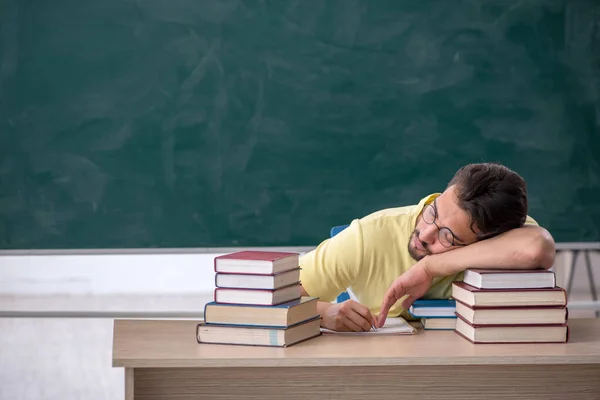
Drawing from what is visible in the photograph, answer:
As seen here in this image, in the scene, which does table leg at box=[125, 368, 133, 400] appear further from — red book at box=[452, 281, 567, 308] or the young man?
red book at box=[452, 281, 567, 308]

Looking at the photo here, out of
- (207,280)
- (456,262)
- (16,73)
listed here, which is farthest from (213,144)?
(456,262)

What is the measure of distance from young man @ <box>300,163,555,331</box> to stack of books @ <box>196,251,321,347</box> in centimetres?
20

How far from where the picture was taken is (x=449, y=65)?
409 cm

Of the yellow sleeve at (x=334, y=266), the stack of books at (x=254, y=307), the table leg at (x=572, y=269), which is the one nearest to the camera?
the stack of books at (x=254, y=307)

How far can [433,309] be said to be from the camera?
82.9 inches

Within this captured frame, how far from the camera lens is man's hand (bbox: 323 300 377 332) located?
2057 millimetres

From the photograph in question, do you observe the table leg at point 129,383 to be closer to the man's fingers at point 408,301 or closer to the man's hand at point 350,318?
the man's hand at point 350,318

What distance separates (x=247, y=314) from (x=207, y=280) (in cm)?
234

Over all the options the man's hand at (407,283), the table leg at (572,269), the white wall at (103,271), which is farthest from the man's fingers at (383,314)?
the table leg at (572,269)

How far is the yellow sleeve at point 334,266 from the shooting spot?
2.40 m

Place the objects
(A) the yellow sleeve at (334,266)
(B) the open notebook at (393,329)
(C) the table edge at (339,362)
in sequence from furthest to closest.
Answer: (A) the yellow sleeve at (334,266) < (B) the open notebook at (393,329) < (C) the table edge at (339,362)

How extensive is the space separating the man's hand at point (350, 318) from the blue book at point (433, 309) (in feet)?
0.43

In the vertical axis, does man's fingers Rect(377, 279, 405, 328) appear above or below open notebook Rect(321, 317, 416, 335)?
above

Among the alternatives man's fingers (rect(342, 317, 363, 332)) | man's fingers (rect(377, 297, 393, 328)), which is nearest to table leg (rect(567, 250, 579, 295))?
man's fingers (rect(377, 297, 393, 328))
